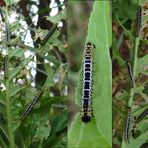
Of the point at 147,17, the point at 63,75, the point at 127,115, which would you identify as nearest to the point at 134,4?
the point at 147,17

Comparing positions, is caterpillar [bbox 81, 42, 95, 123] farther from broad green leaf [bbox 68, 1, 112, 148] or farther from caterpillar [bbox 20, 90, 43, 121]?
caterpillar [bbox 20, 90, 43, 121]

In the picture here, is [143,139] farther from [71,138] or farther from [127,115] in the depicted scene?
[71,138]

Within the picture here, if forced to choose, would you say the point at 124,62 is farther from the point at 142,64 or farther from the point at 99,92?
the point at 99,92

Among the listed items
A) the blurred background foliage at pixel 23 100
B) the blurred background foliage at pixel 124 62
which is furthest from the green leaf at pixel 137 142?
the blurred background foliage at pixel 23 100

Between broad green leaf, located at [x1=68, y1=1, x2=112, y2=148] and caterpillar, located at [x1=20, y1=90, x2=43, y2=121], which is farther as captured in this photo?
caterpillar, located at [x1=20, y1=90, x2=43, y2=121]

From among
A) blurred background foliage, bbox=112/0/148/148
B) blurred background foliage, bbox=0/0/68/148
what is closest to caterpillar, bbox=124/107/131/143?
blurred background foliage, bbox=112/0/148/148

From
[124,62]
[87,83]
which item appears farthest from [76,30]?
[124,62]
